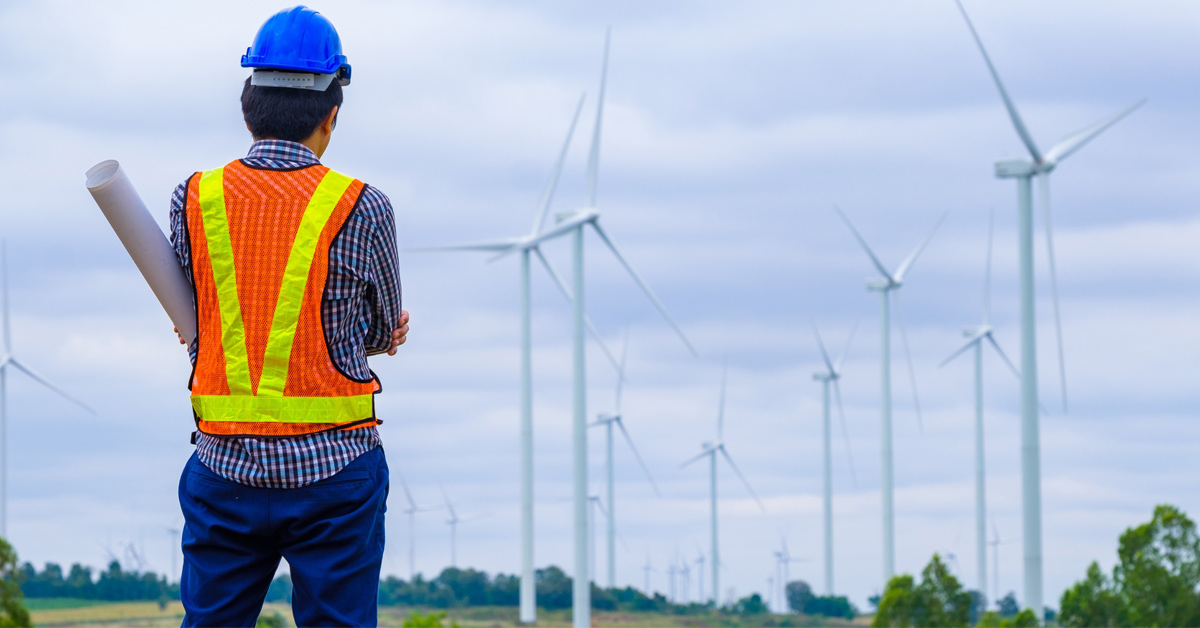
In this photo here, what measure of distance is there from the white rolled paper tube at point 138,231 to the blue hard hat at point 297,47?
0.82m

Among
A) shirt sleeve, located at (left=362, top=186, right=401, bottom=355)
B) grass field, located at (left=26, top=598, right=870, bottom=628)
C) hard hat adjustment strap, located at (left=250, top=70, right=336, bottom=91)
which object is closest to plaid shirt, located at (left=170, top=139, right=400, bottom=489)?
shirt sleeve, located at (left=362, top=186, right=401, bottom=355)

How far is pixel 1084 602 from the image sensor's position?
75.2 m

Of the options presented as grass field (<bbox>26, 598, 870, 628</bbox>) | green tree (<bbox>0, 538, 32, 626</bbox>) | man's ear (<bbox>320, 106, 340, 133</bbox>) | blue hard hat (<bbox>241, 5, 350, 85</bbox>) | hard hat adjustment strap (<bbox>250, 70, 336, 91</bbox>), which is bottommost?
grass field (<bbox>26, 598, 870, 628</bbox>)

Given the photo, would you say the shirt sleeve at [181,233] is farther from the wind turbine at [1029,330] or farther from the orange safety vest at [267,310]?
the wind turbine at [1029,330]

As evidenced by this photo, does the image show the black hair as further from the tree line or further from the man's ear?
the tree line

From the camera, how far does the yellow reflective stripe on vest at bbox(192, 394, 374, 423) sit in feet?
23.9

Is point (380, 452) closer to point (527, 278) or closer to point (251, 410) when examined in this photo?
point (251, 410)

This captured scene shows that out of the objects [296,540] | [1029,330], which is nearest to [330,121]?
[296,540]

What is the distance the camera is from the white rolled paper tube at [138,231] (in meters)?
7.49

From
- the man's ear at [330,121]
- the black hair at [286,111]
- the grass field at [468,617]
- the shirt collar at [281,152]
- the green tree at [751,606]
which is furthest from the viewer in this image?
the green tree at [751,606]

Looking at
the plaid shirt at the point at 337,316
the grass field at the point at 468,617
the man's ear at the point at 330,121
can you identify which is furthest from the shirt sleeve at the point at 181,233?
the grass field at the point at 468,617

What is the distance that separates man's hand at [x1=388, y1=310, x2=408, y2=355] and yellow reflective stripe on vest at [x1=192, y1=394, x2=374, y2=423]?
518 millimetres

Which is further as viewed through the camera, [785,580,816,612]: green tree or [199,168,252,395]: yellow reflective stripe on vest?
[785,580,816,612]: green tree

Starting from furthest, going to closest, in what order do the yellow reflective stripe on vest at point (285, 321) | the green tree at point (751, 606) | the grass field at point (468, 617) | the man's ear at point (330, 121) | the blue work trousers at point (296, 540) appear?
the green tree at point (751, 606), the grass field at point (468, 617), the man's ear at point (330, 121), the blue work trousers at point (296, 540), the yellow reflective stripe on vest at point (285, 321)
